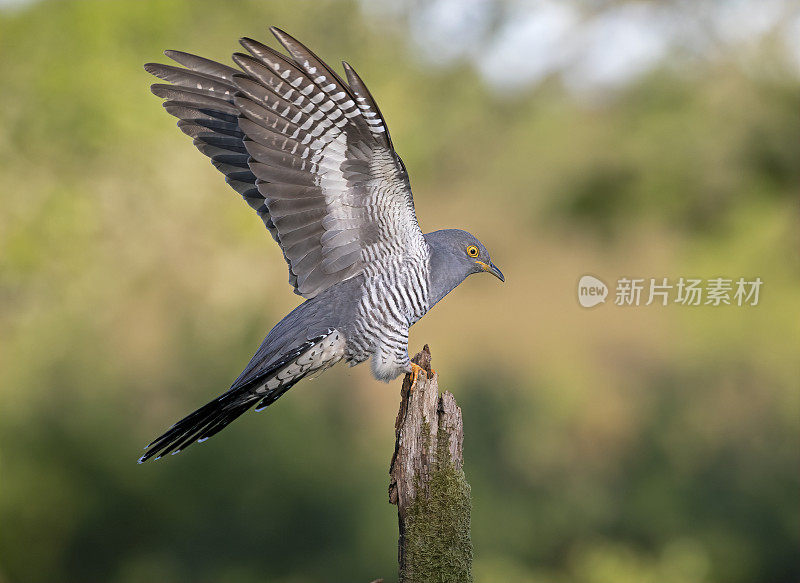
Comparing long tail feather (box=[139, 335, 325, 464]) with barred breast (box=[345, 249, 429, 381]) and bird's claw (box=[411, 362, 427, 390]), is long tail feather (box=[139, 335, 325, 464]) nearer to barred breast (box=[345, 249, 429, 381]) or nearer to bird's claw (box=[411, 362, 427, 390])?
barred breast (box=[345, 249, 429, 381])

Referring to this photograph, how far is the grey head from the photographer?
2135mm

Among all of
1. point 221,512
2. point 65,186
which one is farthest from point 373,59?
point 221,512

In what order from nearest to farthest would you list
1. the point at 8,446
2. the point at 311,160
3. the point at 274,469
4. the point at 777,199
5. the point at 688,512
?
the point at 311,160 → the point at 274,469 → the point at 8,446 → the point at 688,512 → the point at 777,199

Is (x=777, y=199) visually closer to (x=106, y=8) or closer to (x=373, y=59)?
(x=373, y=59)

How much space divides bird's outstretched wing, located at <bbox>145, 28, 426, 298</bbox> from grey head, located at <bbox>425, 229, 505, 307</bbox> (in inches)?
3.8

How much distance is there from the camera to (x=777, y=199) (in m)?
6.31

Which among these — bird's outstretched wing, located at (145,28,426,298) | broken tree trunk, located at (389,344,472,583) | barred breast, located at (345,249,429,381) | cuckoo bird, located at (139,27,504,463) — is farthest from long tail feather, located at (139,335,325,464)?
broken tree trunk, located at (389,344,472,583)

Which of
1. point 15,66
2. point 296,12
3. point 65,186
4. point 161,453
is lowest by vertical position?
point 161,453

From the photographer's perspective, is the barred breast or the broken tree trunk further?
the barred breast

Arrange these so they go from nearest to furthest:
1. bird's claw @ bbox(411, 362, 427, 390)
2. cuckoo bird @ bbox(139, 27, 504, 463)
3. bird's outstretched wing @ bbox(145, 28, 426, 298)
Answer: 1. bird's outstretched wing @ bbox(145, 28, 426, 298)
2. cuckoo bird @ bbox(139, 27, 504, 463)
3. bird's claw @ bbox(411, 362, 427, 390)

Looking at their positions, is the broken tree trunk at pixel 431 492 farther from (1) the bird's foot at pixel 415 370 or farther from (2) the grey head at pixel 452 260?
(2) the grey head at pixel 452 260

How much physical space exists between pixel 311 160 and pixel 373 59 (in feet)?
16.9

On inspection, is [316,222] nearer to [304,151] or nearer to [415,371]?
[304,151]

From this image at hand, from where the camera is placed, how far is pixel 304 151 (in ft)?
5.87
